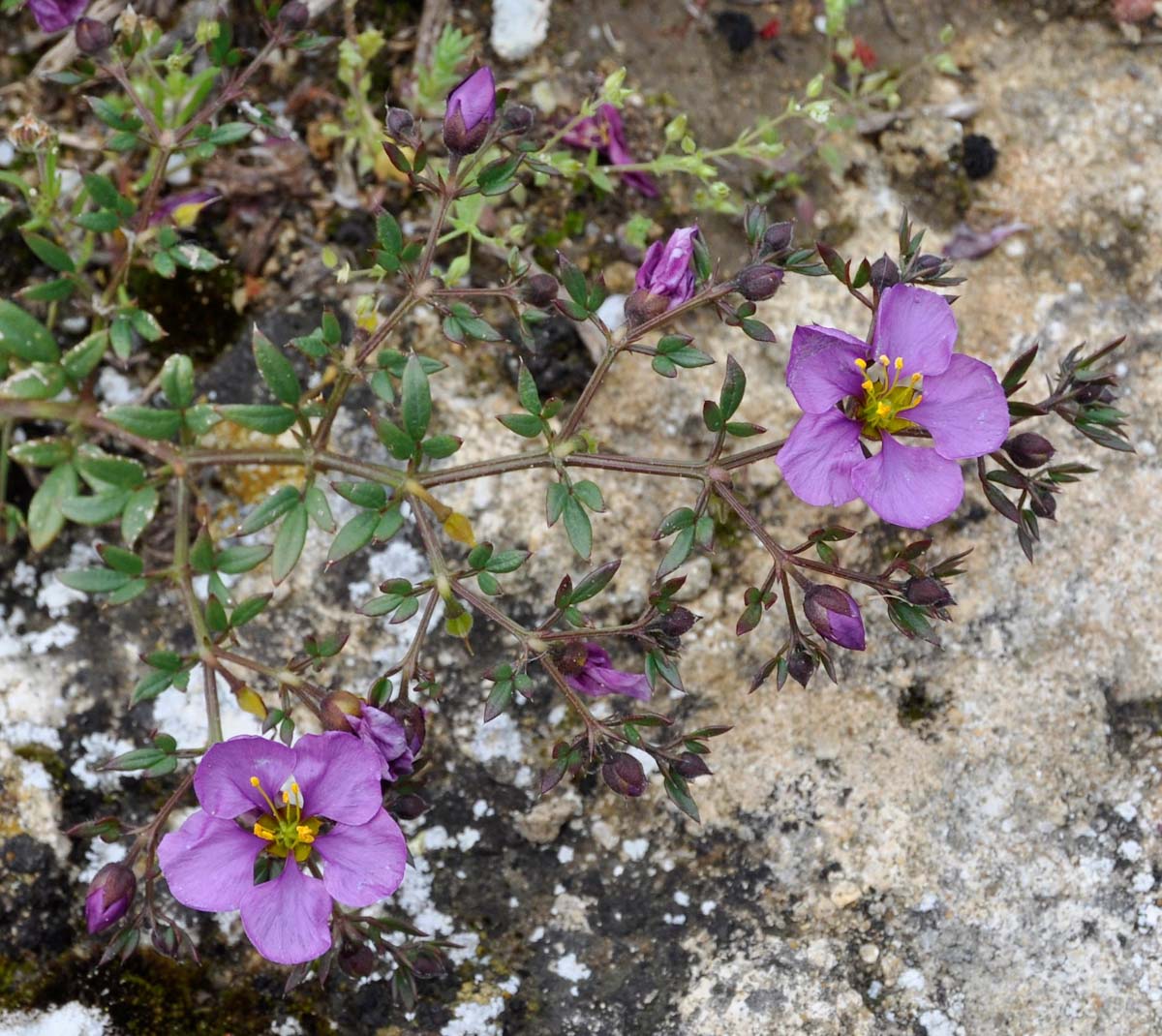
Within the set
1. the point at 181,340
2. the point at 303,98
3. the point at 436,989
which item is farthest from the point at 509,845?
the point at 303,98

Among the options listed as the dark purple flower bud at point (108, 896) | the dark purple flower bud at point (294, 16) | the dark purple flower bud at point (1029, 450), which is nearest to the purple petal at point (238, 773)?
the dark purple flower bud at point (108, 896)

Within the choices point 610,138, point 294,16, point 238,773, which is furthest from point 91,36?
point 238,773

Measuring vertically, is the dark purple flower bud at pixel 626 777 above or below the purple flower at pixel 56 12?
below

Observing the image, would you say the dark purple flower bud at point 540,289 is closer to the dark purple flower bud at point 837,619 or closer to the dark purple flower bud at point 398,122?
the dark purple flower bud at point 398,122

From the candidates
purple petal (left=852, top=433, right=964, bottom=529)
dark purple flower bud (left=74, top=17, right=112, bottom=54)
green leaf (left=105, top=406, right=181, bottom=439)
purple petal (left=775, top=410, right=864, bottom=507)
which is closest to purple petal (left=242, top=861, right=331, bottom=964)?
green leaf (left=105, top=406, right=181, bottom=439)

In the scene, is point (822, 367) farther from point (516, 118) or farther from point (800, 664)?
point (516, 118)
